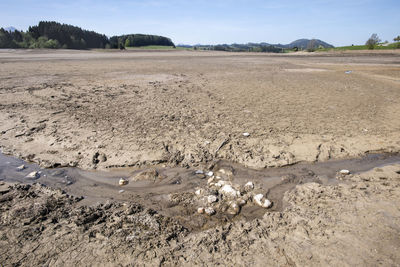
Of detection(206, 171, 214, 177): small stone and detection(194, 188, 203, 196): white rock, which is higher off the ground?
detection(206, 171, 214, 177): small stone

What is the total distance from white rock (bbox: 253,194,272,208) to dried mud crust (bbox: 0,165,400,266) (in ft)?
0.65

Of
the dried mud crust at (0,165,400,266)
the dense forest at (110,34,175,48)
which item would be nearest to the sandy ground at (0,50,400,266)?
Result: the dried mud crust at (0,165,400,266)

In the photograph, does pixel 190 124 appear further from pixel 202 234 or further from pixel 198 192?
pixel 202 234

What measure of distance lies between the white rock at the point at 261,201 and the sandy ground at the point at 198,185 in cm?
12

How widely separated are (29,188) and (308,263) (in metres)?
3.72

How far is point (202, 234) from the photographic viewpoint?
246cm

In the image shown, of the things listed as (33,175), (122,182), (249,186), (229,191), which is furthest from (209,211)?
(33,175)

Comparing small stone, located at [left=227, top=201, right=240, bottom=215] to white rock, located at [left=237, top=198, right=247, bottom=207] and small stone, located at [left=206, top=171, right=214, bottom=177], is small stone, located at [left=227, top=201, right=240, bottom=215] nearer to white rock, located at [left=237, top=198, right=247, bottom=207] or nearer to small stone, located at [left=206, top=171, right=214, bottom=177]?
white rock, located at [left=237, top=198, right=247, bottom=207]

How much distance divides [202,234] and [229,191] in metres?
0.90

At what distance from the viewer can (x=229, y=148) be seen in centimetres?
441

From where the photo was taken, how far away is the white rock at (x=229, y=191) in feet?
10.4

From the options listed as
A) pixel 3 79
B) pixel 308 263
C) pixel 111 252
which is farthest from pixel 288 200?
pixel 3 79

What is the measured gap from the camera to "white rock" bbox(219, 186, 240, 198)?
10.4ft

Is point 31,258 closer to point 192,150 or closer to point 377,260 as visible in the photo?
point 192,150
